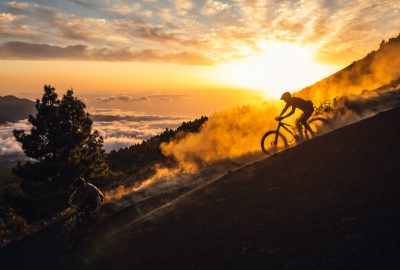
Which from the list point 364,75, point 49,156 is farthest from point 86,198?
point 364,75

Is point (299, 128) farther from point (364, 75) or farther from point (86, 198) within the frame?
point (364, 75)

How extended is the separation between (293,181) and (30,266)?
945cm

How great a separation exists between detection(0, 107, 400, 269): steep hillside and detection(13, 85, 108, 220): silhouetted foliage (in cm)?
1971

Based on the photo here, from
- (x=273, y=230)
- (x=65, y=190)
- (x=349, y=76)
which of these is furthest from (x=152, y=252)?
(x=349, y=76)

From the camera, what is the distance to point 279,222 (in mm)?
9992

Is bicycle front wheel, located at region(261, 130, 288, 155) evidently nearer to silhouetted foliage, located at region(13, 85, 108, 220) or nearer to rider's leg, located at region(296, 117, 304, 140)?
rider's leg, located at region(296, 117, 304, 140)

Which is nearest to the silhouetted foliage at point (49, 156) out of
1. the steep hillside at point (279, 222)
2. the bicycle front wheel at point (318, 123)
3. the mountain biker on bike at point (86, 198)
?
the steep hillside at point (279, 222)

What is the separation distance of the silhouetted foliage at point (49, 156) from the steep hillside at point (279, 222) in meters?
19.7

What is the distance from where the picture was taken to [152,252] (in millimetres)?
11328

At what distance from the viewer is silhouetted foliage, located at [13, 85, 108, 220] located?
1409 inches

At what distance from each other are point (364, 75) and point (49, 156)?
103 feet

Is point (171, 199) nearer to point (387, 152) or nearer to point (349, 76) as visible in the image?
point (387, 152)

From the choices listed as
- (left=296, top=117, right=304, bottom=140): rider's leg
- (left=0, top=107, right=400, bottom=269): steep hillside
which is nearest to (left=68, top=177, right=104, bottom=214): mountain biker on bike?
(left=0, top=107, right=400, bottom=269): steep hillside

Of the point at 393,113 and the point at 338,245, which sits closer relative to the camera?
the point at 338,245
